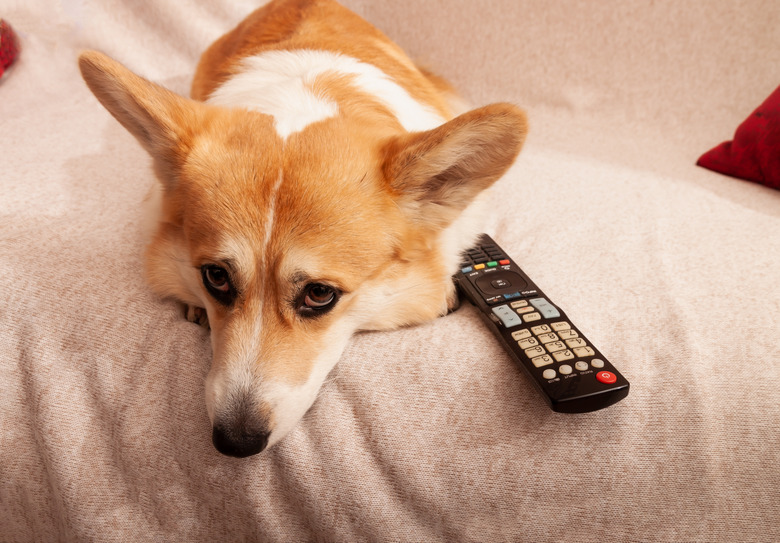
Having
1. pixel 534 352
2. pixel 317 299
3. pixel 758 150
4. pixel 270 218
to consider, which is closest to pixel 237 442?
pixel 317 299

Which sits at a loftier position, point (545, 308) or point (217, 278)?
point (545, 308)

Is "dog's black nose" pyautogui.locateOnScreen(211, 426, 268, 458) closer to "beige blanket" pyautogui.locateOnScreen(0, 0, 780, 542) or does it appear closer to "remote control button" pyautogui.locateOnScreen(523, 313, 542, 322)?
→ "beige blanket" pyautogui.locateOnScreen(0, 0, 780, 542)

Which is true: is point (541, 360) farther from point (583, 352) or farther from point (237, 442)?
point (237, 442)

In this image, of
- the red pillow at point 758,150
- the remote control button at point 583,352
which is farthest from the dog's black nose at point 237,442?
the red pillow at point 758,150

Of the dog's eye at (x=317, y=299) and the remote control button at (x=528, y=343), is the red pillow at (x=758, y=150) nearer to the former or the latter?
the remote control button at (x=528, y=343)

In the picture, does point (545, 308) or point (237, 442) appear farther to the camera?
point (545, 308)

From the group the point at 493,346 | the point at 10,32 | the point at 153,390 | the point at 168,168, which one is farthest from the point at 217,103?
the point at 10,32

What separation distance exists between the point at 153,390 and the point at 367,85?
3.19 ft

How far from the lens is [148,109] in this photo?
1.02 meters

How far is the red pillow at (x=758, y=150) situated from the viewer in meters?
1.55

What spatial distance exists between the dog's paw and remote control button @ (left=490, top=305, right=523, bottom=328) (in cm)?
66

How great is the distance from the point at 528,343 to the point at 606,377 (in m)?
0.15

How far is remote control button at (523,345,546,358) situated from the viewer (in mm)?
916

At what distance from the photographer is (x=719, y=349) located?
978 mm
